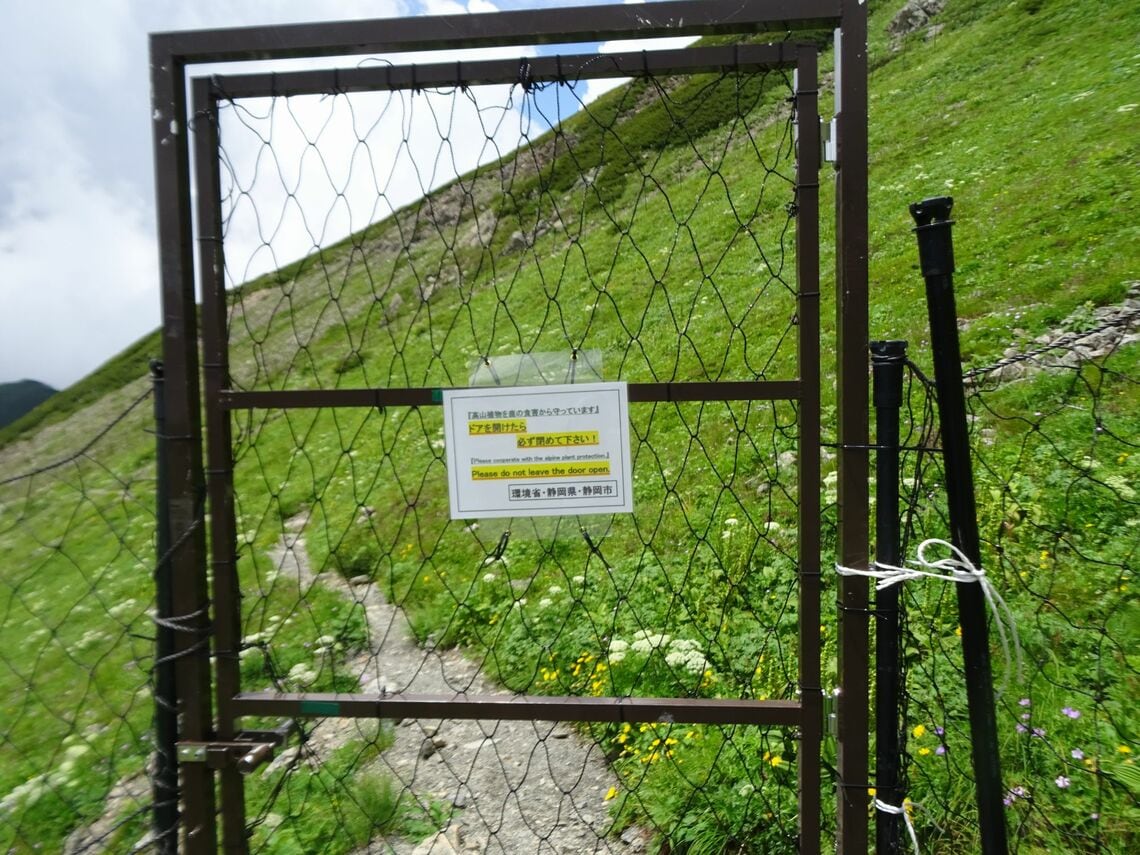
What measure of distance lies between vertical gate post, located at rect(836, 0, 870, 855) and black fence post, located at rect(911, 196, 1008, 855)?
0.52 feet

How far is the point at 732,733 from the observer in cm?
269

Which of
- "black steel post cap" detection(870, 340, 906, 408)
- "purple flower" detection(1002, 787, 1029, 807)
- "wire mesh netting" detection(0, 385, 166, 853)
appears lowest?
"wire mesh netting" detection(0, 385, 166, 853)

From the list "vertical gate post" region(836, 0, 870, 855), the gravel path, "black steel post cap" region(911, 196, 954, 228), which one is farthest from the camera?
the gravel path

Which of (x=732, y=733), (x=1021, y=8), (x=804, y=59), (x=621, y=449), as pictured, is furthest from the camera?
(x=1021, y=8)

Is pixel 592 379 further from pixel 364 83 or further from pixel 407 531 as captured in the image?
pixel 407 531

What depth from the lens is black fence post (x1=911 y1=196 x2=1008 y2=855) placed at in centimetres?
171

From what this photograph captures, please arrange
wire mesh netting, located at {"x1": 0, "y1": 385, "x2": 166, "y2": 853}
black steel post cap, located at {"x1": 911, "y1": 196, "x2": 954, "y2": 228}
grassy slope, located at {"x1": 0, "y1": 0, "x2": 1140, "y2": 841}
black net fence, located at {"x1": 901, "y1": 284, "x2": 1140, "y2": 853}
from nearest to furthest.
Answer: black steel post cap, located at {"x1": 911, "y1": 196, "x2": 954, "y2": 228} → black net fence, located at {"x1": 901, "y1": 284, "x2": 1140, "y2": 853} → wire mesh netting, located at {"x1": 0, "y1": 385, "x2": 166, "y2": 853} → grassy slope, located at {"x1": 0, "y1": 0, "x2": 1140, "y2": 841}

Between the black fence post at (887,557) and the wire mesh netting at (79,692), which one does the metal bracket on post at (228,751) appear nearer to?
the wire mesh netting at (79,692)

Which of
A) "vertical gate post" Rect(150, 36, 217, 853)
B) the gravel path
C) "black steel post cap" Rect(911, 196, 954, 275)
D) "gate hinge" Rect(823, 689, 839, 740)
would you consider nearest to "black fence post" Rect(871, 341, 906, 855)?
"gate hinge" Rect(823, 689, 839, 740)

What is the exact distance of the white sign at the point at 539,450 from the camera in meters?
2.00

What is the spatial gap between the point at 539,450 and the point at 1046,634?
97.3 inches

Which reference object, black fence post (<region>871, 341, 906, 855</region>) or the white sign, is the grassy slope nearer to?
the white sign

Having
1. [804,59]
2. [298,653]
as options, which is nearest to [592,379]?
[804,59]

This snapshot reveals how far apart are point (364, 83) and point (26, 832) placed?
3806 mm
